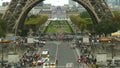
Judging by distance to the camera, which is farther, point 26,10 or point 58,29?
point 58,29

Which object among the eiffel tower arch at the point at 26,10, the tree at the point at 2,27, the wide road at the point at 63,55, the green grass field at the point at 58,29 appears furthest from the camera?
the green grass field at the point at 58,29

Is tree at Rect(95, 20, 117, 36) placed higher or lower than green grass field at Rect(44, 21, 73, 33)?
higher

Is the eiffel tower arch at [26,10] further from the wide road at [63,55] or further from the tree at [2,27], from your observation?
the wide road at [63,55]

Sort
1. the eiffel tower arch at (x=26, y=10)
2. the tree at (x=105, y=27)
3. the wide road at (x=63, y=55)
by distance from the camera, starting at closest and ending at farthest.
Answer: the wide road at (x=63, y=55) < the eiffel tower arch at (x=26, y=10) < the tree at (x=105, y=27)

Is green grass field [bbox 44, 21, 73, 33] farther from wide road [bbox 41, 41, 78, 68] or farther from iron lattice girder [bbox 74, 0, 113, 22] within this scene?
wide road [bbox 41, 41, 78, 68]

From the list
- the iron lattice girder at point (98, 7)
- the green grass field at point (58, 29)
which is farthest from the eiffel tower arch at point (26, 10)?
the green grass field at point (58, 29)

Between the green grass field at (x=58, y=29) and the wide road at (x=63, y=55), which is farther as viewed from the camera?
the green grass field at (x=58, y=29)

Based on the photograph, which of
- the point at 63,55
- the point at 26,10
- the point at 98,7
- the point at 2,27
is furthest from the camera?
the point at 2,27

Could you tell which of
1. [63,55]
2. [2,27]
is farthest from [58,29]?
[63,55]

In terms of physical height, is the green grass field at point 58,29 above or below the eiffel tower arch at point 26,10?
below

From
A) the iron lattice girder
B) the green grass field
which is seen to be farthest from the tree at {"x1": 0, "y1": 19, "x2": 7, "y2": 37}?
the green grass field

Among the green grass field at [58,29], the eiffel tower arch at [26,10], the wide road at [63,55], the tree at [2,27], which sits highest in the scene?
the eiffel tower arch at [26,10]

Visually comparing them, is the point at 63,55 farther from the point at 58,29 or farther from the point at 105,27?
the point at 58,29

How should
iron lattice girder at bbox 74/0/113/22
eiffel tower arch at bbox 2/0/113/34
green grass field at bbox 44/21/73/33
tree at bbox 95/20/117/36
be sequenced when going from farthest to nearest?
green grass field at bbox 44/21/73/33
tree at bbox 95/20/117/36
eiffel tower arch at bbox 2/0/113/34
iron lattice girder at bbox 74/0/113/22
